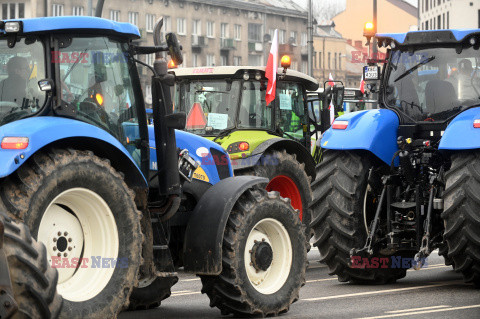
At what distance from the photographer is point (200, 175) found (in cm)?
1038

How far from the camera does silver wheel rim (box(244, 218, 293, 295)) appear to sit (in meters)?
10.0

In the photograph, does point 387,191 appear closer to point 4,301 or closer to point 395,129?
point 395,129

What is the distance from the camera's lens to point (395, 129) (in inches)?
503

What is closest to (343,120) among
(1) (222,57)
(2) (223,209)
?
(2) (223,209)

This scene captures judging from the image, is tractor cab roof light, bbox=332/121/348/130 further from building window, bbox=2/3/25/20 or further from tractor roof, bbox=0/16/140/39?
building window, bbox=2/3/25/20

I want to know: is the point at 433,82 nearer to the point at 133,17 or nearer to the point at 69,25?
the point at 69,25

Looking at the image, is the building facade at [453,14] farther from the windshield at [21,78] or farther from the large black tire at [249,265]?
the windshield at [21,78]

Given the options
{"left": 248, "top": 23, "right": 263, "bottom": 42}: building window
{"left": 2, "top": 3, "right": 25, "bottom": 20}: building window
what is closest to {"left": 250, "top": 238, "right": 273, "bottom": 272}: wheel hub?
{"left": 2, "top": 3, "right": 25, "bottom": 20}: building window

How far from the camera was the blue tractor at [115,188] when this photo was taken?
791 cm

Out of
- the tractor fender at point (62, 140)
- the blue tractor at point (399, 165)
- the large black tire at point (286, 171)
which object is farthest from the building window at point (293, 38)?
the tractor fender at point (62, 140)

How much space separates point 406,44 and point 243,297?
4.53 metres

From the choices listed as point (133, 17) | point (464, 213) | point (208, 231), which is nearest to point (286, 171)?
point (464, 213)

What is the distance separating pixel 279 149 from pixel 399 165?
11.8 ft

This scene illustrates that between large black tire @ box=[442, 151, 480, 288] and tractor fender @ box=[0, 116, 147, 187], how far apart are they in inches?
157
